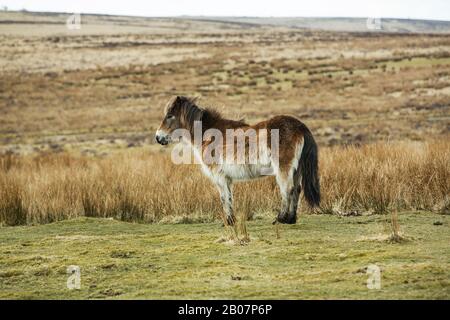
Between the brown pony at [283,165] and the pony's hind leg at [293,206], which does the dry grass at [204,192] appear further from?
the pony's hind leg at [293,206]

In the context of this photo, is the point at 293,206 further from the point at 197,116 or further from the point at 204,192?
the point at 204,192

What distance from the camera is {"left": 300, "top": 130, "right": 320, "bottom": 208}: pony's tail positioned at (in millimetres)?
8891

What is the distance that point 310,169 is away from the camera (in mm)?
8992

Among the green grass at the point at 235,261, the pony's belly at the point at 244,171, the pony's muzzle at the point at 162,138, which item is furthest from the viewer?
the pony's muzzle at the point at 162,138

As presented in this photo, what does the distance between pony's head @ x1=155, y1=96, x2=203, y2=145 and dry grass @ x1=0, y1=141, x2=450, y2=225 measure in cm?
130

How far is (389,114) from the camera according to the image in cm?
3725

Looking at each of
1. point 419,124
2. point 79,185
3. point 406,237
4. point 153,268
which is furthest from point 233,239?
point 419,124

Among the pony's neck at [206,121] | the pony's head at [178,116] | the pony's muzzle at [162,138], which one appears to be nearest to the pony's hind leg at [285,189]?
the pony's neck at [206,121]

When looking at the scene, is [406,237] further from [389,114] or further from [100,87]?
[100,87]

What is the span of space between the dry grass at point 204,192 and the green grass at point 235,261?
0.93m

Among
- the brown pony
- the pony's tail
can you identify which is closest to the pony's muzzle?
the brown pony

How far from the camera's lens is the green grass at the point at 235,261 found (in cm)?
578

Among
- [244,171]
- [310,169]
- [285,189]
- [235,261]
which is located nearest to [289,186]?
[285,189]

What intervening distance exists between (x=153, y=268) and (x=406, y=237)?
2.84 meters
